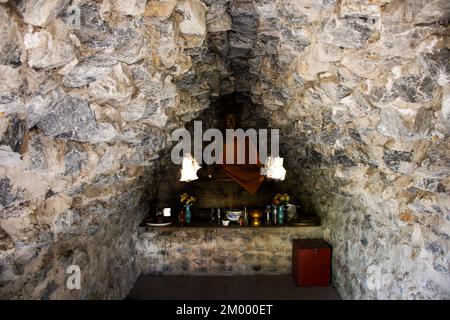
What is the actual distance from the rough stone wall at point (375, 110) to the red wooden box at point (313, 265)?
0.57 metres

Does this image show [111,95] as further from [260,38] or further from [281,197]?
[281,197]

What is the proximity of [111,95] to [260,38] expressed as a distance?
133 centimetres

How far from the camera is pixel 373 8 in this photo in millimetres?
1733

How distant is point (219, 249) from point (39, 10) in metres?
4.72

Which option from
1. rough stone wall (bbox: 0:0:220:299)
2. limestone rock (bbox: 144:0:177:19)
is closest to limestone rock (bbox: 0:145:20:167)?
rough stone wall (bbox: 0:0:220:299)

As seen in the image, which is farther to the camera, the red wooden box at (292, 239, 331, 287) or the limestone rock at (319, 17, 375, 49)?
the red wooden box at (292, 239, 331, 287)

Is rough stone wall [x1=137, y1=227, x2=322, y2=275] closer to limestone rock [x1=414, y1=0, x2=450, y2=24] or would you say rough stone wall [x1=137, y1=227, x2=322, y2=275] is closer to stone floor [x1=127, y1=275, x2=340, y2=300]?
stone floor [x1=127, y1=275, x2=340, y2=300]

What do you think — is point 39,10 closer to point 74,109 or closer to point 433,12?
point 74,109

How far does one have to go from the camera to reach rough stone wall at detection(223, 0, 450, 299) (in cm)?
183

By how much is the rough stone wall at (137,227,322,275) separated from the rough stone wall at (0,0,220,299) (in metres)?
1.83

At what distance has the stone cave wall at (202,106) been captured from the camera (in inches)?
65.9

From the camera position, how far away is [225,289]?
5176mm

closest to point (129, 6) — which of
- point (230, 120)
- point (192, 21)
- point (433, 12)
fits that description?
point (192, 21)

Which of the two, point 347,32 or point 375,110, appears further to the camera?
point 375,110
